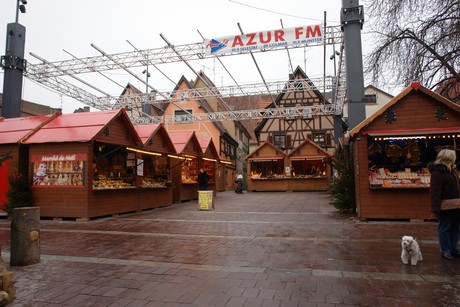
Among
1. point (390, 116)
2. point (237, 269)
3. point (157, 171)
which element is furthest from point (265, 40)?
point (237, 269)

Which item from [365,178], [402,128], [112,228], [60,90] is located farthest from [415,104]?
[60,90]

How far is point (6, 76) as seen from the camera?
16203 mm

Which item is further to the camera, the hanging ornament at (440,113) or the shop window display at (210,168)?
the shop window display at (210,168)

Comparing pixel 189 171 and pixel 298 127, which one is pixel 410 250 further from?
pixel 298 127

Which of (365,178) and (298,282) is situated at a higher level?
(365,178)

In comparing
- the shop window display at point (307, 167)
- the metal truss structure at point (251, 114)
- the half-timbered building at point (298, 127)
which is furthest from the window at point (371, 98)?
the shop window display at point (307, 167)

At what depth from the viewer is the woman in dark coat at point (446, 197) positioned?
5.38 metres

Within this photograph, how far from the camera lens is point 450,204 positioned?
5324 millimetres

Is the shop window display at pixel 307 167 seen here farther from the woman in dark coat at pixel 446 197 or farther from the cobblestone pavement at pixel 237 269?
the woman in dark coat at pixel 446 197

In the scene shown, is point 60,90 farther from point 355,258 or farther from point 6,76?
point 355,258

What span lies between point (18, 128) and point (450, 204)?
13245 mm

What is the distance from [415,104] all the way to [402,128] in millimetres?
737

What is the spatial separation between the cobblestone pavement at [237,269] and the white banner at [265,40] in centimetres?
864

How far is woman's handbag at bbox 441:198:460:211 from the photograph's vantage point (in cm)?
528
